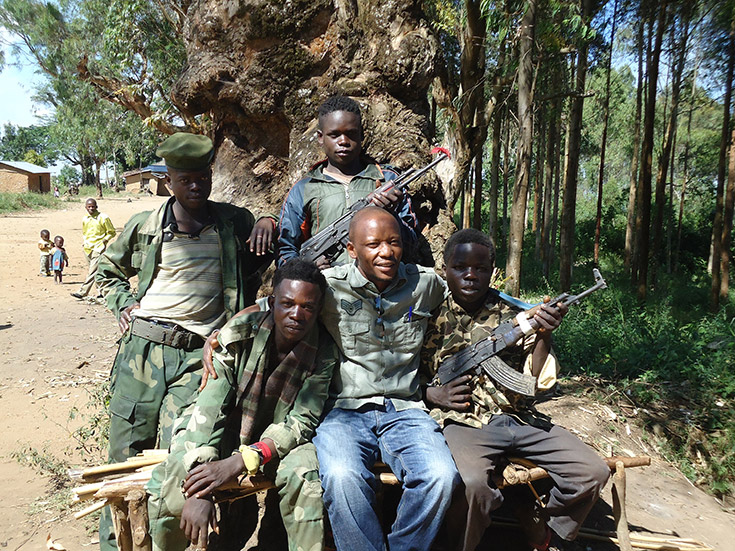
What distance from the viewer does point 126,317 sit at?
319cm

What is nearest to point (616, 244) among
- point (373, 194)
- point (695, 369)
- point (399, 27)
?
point (695, 369)

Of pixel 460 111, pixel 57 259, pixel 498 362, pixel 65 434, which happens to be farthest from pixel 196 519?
pixel 57 259

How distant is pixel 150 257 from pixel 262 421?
3.80 feet

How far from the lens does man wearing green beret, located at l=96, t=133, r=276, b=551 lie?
3062mm

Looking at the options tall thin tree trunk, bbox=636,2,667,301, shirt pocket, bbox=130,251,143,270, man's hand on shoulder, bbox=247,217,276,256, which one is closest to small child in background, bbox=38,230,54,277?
shirt pocket, bbox=130,251,143,270

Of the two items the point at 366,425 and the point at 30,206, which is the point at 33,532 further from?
the point at 30,206

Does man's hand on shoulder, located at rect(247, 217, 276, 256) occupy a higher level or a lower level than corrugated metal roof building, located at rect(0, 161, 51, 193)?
lower

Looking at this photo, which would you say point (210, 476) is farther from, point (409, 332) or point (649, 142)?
point (649, 142)

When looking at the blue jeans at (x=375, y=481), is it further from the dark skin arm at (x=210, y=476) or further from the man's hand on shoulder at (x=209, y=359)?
the man's hand on shoulder at (x=209, y=359)

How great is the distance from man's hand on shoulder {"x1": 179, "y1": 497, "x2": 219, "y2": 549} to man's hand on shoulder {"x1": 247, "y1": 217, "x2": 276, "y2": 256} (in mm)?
1437

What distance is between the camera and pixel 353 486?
2477 mm

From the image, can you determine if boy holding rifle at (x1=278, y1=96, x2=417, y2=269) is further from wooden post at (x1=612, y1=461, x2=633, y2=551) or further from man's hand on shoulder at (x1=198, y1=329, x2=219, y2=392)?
wooden post at (x1=612, y1=461, x2=633, y2=551)

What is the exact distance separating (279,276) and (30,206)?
30837mm

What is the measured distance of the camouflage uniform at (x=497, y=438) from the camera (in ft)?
8.73
